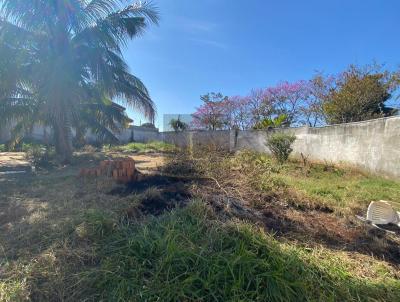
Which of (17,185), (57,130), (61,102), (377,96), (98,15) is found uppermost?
(98,15)

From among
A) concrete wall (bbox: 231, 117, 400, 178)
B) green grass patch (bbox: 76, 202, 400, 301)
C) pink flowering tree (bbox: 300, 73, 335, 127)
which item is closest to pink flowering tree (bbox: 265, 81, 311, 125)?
pink flowering tree (bbox: 300, 73, 335, 127)

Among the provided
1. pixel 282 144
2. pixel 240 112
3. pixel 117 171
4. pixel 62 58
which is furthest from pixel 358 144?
pixel 240 112

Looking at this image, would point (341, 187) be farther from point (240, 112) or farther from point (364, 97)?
point (240, 112)

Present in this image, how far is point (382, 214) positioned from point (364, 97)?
1024 centimetres

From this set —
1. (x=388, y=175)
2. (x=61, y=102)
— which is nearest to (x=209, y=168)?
(x=388, y=175)

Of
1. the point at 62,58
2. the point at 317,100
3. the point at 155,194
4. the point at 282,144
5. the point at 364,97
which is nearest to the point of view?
the point at 155,194

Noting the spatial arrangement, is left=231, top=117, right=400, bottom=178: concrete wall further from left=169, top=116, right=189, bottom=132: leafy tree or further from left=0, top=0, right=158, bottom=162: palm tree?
left=169, top=116, right=189, bottom=132: leafy tree

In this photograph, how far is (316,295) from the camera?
6.08ft

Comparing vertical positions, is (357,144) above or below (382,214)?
above

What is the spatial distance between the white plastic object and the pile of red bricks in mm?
4096

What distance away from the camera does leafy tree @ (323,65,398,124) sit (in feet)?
38.2

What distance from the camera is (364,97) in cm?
1162

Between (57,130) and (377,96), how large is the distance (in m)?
13.6

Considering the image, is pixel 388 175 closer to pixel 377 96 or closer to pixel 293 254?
pixel 293 254
